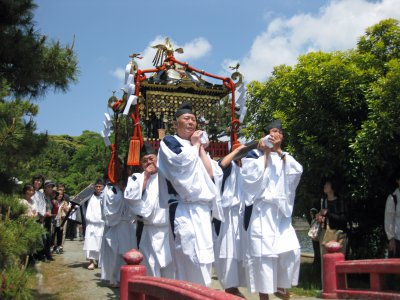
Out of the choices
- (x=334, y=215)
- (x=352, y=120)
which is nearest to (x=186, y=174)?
(x=334, y=215)

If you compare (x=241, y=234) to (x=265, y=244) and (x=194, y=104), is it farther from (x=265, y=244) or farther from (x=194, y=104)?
(x=194, y=104)

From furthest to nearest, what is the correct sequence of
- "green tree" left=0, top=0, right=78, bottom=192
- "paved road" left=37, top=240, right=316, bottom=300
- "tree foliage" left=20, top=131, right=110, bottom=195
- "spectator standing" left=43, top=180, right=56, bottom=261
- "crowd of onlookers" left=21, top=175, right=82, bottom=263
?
"tree foliage" left=20, top=131, right=110, bottom=195 → "spectator standing" left=43, top=180, right=56, bottom=261 → "crowd of onlookers" left=21, top=175, right=82, bottom=263 → "paved road" left=37, top=240, right=316, bottom=300 → "green tree" left=0, top=0, right=78, bottom=192

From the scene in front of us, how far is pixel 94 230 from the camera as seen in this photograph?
9.63 metres

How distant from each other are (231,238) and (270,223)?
65cm

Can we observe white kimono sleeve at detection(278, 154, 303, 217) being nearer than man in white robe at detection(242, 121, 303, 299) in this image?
No

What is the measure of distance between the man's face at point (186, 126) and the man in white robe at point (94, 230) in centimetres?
539

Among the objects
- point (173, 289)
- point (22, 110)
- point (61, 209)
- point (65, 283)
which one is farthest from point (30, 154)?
point (61, 209)

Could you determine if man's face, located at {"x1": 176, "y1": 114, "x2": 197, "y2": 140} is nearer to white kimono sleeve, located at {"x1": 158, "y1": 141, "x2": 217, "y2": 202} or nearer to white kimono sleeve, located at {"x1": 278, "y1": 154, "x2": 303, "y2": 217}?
white kimono sleeve, located at {"x1": 158, "y1": 141, "x2": 217, "y2": 202}

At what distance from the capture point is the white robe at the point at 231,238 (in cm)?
534

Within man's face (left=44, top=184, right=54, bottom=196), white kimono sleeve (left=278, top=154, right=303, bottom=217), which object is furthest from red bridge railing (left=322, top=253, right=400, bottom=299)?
man's face (left=44, top=184, right=54, bottom=196)

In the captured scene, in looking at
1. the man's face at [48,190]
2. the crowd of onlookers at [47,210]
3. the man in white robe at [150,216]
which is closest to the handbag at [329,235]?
the man in white robe at [150,216]

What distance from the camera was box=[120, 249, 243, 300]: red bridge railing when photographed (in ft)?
8.19

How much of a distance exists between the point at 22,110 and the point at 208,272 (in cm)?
231

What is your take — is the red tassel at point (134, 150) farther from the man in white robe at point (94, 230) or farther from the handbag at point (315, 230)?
the man in white robe at point (94, 230)
